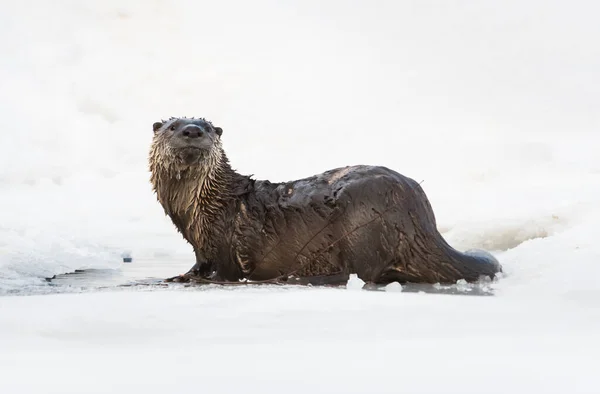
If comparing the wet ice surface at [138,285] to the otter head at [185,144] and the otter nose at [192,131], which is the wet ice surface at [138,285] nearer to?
the otter head at [185,144]

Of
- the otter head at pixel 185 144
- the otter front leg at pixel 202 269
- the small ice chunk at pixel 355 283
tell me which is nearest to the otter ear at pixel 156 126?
the otter head at pixel 185 144

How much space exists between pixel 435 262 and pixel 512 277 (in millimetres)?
398

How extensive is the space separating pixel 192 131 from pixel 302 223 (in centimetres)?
80

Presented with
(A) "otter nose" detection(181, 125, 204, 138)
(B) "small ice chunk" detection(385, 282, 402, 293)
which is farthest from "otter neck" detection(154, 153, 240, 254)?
(B) "small ice chunk" detection(385, 282, 402, 293)

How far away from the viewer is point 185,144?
384 cm

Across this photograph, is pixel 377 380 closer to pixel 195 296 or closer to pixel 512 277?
pixel 195 296

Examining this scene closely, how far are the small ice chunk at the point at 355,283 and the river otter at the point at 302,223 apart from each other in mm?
65

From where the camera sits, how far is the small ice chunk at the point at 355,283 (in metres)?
3.34

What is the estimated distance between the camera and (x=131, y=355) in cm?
151

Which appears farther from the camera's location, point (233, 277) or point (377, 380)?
point (233, 277)

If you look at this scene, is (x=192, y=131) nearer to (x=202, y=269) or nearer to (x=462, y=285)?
(x=202, y=269)

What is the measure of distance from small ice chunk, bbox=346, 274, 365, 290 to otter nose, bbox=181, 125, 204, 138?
3.80 ft

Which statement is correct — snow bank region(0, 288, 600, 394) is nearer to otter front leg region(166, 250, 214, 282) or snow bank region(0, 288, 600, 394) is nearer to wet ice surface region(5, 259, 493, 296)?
wet ice surface region(5, 259, 493, 296)

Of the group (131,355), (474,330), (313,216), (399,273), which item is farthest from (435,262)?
(131,355)
